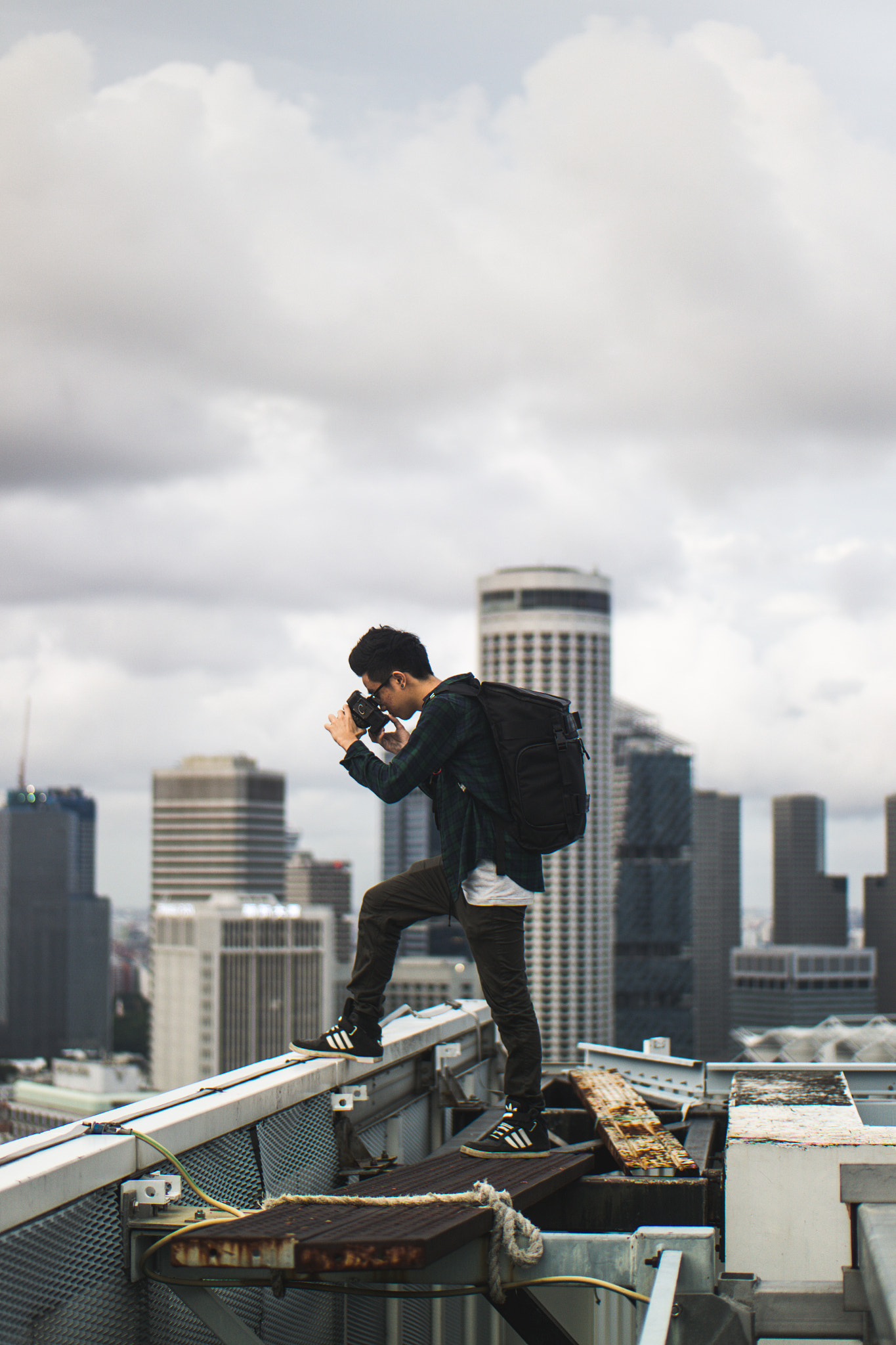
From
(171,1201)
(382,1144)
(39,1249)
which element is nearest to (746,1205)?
(171,1201)

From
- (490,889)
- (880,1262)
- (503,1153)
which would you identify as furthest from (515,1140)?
(880,1262)

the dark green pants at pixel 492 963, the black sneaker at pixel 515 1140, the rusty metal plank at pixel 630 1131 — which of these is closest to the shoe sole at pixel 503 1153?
the black sneaker at pixel 515 1140

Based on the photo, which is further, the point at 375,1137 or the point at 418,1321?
the point at 375,1137

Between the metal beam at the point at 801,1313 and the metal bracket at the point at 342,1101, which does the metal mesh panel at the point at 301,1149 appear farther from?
the metal beam at the point at 801,1313

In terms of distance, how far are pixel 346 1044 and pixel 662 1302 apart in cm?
318

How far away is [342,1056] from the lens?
651 centimetres

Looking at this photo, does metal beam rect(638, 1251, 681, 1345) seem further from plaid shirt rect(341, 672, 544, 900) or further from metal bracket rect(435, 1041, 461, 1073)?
metal bracket rect(435, 1041, 461, 1073)

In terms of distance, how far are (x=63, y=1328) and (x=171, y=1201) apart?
2.01 ft

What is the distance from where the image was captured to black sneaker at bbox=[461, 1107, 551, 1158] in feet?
18.9

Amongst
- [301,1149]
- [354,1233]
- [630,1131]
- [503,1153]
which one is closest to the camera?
[354,1233]

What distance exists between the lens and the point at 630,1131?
626 cm

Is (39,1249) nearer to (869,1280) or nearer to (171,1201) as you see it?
(171,1201)

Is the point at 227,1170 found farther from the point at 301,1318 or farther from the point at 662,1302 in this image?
the point at 662,1302

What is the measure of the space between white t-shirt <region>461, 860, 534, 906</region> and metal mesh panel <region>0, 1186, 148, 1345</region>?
82.7 inches
